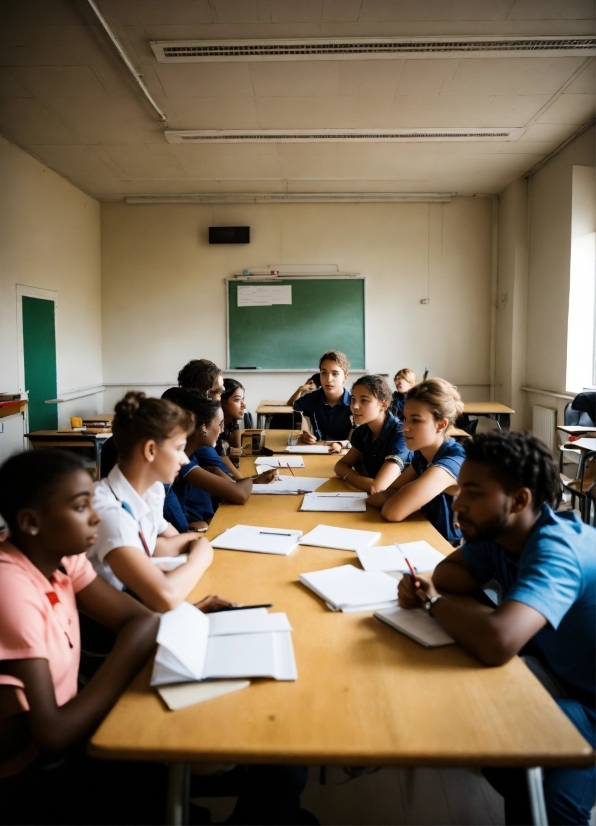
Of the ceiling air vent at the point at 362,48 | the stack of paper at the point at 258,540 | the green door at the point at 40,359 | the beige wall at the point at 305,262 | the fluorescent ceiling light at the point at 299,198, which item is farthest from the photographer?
the beige wall at the point at 305,262

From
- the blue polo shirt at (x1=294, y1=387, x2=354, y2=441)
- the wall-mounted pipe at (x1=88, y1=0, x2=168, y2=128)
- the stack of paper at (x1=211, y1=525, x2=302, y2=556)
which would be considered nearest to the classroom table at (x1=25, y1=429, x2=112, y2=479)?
the blue polo shirt at (x1=294, y1=387, x2=354, y2=441)

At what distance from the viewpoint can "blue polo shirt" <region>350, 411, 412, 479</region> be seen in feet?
8.54

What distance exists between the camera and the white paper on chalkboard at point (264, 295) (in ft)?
21.7

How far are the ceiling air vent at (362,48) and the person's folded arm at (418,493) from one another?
2.89 m

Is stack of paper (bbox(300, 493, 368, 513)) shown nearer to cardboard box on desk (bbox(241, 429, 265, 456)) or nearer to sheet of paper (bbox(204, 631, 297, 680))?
sheet of paper (bbox(204, 631, 297, 680))

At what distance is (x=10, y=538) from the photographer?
1062 millimetres

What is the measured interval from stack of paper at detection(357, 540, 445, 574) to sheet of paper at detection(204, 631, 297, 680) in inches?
17.5

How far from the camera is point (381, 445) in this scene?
2.72 meters

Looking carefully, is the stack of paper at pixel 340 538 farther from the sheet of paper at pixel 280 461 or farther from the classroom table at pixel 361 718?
the sheet of paper at pixel 280 461

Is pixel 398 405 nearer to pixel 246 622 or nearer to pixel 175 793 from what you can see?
pixel 246 622

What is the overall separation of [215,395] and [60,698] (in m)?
2.15

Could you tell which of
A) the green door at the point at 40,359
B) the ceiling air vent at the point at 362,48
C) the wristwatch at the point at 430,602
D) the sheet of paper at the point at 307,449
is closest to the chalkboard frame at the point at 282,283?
the green door at the point at 40,359

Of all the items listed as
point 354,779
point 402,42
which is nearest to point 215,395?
point 354,779

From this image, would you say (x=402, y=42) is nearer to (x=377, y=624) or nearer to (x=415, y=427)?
(x=415, y=427)
